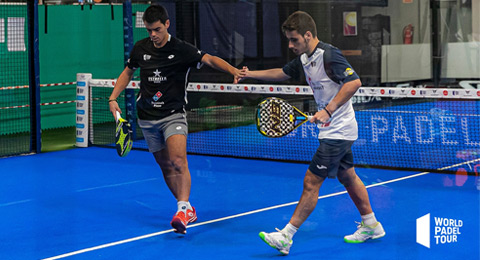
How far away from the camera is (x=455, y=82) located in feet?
57.1

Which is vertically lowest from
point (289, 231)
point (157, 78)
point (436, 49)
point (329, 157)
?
point (289, 231)

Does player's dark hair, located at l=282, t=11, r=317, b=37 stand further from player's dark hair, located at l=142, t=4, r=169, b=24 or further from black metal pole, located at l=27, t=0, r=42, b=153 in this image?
black metal pole, located at l=27, t=0, r=42, b=153

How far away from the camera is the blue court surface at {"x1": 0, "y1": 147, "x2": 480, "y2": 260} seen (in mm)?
6156

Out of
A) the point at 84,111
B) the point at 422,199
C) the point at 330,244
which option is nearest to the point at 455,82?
the point at 84,111

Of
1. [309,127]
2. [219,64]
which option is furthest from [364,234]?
[309,127]

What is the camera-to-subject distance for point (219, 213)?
7.57 m

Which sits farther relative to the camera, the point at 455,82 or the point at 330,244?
the point at 455,82

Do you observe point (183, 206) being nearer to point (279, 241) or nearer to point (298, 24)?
point (279, 241)

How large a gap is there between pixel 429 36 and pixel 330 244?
1218 cm

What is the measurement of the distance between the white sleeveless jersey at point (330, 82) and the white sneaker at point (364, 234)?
0.79 metres

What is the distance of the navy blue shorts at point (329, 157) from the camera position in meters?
6.00

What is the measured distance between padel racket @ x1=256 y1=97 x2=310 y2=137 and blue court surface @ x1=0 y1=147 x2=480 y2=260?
3.10ft

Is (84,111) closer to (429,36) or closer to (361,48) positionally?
(361,48)

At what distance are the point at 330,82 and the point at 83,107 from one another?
742 cm
